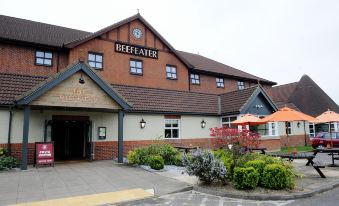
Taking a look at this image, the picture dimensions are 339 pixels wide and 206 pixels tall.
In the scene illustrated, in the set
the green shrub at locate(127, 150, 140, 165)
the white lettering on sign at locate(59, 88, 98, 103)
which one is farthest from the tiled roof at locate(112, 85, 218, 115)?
the green shrub at locate(127, 150, 140, 165)

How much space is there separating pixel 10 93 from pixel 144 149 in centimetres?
720

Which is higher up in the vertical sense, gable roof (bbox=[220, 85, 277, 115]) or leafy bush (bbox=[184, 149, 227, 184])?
gable roof (bbox=[220, 85, 277, 115])

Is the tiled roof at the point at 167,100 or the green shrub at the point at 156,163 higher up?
the tiled roof at the point at 167,100

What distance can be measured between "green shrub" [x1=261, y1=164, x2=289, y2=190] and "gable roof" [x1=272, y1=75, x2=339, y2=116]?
1107 inches

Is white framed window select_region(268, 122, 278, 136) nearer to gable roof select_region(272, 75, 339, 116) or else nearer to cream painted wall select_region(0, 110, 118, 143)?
cream painted wall select_region(0, 110, 118, 143)

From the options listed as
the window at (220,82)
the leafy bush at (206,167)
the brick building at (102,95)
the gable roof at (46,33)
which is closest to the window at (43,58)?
the brick building at (102,95)

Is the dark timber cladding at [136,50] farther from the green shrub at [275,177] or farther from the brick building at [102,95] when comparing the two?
the green shrub at [275,177]

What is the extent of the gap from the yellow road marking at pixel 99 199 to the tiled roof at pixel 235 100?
13.3 meters

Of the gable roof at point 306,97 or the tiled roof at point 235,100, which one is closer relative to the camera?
the tiled roof at point 235,100

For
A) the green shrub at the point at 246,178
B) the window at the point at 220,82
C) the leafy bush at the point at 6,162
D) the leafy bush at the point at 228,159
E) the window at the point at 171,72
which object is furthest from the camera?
the window at the point at 220,82

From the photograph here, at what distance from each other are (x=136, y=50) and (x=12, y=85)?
10544 millimetres

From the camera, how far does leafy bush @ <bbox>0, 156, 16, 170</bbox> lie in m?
12.1

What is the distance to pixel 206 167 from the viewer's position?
29.9 ft

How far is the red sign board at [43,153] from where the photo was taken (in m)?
12.9
